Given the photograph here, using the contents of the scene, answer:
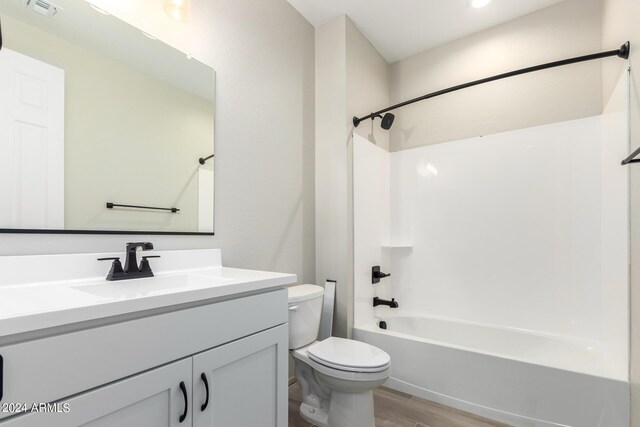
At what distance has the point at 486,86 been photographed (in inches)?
95.2

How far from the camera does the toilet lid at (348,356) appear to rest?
4.80ft

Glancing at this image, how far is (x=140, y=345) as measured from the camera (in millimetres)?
783

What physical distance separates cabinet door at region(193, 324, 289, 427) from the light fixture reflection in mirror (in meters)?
1.47

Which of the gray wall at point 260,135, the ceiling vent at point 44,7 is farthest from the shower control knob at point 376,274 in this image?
the ceiling vent at point 44,7

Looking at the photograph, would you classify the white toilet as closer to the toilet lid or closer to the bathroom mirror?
the toilet lid

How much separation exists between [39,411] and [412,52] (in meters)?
3.14

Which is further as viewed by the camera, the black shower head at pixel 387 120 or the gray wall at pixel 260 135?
the black shower head at pixel 387 120

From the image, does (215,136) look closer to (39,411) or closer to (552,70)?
(39,411)

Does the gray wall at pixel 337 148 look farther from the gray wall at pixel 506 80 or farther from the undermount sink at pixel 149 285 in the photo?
the undermount sink at pixel 149 285

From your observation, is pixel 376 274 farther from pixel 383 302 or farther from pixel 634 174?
pixel 634 174

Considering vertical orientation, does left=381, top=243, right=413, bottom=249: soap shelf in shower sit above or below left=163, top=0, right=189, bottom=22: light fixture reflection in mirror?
below

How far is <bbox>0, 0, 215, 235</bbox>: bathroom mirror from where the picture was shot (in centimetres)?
103

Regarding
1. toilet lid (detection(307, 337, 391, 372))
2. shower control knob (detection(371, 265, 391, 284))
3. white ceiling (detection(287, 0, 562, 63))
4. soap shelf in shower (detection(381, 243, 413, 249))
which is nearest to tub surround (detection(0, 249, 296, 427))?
toilet lid (detection(307, 337, 391, 372))

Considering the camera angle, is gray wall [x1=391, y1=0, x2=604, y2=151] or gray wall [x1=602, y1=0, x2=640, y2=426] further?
gray wall [x1=391, y1=0, x2=604, y2=151]
